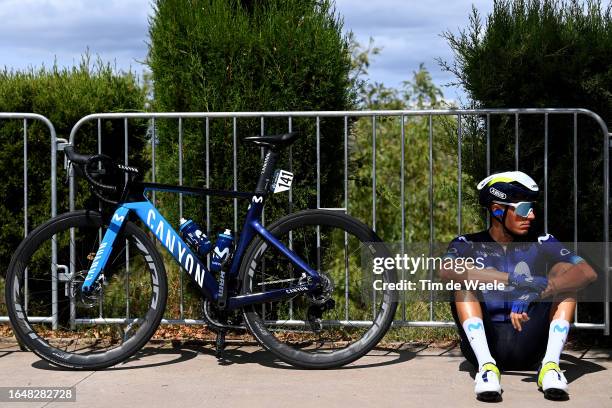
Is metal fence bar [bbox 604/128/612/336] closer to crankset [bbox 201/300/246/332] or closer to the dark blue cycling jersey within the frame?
the dark blue cycling jersey

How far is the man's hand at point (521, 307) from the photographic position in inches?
210

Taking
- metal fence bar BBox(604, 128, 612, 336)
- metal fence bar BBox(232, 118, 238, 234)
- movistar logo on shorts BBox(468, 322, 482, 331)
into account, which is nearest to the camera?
movistar logo on shorts BBox(468, 322, 482, 331)

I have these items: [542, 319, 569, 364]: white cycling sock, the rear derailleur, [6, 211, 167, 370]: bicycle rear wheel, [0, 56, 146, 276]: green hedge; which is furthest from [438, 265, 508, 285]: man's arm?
[0, 56, 146, 276]: green hedge

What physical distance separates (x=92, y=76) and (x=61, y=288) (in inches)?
64.9

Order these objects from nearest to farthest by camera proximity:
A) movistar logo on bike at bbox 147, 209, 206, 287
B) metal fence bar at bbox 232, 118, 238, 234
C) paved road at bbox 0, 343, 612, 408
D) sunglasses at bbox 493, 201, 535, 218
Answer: paved road at bbox 0, 343, 612, 408 < sunglasses at bbox 493, 201, 535, 218 < movistar logo on bike at bbox 147, 209, 206, 287 < metal fence bar at bbox 232, 118, 238, 234

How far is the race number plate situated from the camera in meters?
5.89

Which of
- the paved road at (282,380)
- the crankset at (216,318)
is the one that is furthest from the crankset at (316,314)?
the crankset at (216,318)

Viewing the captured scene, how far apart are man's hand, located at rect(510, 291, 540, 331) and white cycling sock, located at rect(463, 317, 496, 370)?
19cm

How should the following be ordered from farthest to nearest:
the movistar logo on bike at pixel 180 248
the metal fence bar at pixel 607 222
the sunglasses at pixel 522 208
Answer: the metal fence bar at pixel 607 222
the movistar logo on bike at pixel 180 248
the sunglasses at pixel 522 208

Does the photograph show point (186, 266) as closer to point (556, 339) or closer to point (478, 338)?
point (478, 338)

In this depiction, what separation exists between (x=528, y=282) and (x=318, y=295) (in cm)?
126

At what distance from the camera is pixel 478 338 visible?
5.23 meters

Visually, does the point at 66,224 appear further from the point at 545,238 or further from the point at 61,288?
the point at 545,238

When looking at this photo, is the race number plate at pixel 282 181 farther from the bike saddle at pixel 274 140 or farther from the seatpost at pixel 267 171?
the bike saddle at pixel 274 140
